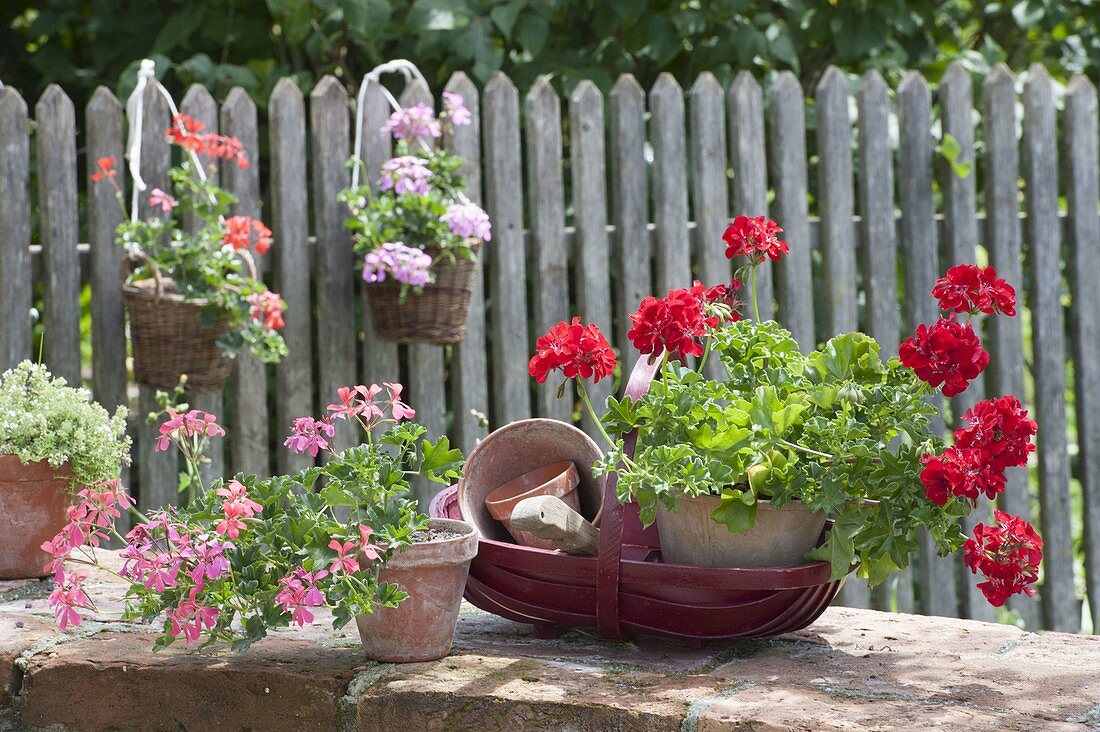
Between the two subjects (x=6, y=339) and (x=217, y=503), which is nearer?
(x=217, y=503)

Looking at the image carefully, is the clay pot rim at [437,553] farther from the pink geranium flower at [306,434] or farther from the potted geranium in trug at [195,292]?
the potted geranium in trug at [195,292]

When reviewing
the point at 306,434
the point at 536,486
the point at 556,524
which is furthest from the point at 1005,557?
the point at 306,434

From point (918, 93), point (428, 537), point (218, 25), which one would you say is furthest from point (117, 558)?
point (918, 93)

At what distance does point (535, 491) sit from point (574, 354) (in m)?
0.29

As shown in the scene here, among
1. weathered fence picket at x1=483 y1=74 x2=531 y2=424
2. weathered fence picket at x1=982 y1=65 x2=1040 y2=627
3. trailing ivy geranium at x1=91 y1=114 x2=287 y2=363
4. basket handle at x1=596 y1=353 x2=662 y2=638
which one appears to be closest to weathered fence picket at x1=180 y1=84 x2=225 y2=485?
trailing ivy geranium at x1=91 y1=114 x2=287 y2=363

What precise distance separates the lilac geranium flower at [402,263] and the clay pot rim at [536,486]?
139cm

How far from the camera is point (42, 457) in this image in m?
2.27

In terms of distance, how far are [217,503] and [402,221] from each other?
1773 millimetres

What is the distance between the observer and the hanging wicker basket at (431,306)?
347 cm

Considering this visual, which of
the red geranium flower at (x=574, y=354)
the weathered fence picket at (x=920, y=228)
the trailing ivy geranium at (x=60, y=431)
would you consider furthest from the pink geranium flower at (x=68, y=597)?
the weathered fence picket at (x=920, y=228)

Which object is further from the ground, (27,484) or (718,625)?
(27,484)

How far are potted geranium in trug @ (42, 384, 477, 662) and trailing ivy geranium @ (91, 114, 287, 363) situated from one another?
149 centimetres

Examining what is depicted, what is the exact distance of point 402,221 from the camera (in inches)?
137

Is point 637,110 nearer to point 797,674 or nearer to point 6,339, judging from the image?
point 6,339
